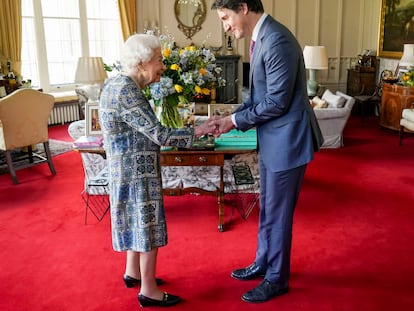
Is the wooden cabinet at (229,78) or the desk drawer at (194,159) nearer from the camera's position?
the desk drawer at (194,159)

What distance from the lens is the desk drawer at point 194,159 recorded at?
3709 millimetres

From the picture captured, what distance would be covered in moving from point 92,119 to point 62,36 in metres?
5.86

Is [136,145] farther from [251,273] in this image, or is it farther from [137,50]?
[251,273]

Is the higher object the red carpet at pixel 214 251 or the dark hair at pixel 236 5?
the dark hair at pixel 236 5

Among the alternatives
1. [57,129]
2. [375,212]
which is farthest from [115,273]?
[57,129]

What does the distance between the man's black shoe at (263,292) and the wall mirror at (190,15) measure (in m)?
8.09

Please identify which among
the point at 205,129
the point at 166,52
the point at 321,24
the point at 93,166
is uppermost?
the point at 321,24

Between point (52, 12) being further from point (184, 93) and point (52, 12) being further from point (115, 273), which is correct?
point (115, 273)

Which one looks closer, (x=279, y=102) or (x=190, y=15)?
(x=279, y=102)

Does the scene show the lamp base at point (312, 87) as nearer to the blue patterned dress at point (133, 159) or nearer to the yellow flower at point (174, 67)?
the yellow flower at point (174, 67)

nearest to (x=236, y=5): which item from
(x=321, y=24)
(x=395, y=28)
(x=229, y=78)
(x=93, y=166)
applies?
(x=93, y=166)

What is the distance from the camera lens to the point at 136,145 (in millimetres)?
2375

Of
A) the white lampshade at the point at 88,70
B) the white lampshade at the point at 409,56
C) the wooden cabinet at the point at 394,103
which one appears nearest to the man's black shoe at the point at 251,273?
the white lampshade at the point at 88,70

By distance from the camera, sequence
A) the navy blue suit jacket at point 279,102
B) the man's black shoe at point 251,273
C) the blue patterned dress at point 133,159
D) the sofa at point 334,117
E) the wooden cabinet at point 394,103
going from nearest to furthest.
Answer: the blue patterned dress at point 133,159 → the navy blue suit jacket at point 279,102 → the man's black shoe at point 251,273 → the sofa at point 334,117 → the wooden cabinet at point 394,103
